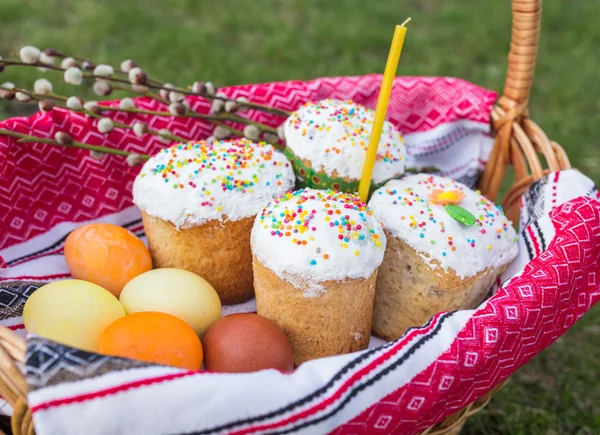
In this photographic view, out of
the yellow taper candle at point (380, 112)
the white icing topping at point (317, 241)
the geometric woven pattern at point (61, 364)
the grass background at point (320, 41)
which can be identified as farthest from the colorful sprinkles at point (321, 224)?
the grass background at point (320, 41)

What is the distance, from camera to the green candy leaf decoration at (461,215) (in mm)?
1117

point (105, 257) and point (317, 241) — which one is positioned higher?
point (317, 241)

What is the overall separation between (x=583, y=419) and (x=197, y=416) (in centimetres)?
116

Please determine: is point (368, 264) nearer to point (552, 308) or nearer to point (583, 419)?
point (552, 308)

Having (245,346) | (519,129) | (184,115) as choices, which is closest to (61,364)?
(245,346)

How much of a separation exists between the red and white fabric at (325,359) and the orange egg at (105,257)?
0.08 meters

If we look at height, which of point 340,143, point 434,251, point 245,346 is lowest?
point 245,346

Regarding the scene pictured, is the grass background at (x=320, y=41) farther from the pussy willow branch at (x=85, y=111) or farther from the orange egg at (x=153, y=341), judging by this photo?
the orange egg at (x=153, y=341)

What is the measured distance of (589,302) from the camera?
1.12 m

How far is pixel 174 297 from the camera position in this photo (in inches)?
43.8

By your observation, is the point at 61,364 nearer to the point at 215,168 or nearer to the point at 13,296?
the point at 13,296

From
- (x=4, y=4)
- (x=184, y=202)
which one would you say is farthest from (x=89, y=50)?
(x=184, y=202)

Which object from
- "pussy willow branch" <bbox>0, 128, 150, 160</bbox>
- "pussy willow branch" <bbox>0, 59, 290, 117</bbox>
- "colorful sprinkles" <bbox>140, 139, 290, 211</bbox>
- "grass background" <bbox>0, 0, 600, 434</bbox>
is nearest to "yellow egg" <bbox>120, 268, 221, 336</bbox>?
"colorful sprinkles" <bbox>140, 139, 290, 211</bbox>

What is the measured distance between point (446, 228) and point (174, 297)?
0.52 meters
